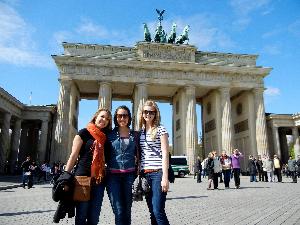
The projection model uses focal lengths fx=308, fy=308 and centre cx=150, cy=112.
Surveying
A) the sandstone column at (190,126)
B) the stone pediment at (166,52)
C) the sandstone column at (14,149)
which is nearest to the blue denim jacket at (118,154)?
the sandstone column at (190,126)

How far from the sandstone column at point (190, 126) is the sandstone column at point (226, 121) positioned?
413cm

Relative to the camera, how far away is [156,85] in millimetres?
43688

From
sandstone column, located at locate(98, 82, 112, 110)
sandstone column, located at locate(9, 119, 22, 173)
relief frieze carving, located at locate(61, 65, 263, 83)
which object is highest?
relief frieze carving, located at locate(61, 65, 263, 83)

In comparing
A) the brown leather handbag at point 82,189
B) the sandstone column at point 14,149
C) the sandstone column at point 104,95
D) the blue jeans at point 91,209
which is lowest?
the blue jeans at point 91,209

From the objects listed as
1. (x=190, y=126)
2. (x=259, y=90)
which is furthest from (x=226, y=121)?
(x=259, y=90)

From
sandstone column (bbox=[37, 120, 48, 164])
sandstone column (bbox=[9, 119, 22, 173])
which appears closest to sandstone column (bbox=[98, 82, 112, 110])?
sandstone column (bbox=[37, 120, 48, 164])

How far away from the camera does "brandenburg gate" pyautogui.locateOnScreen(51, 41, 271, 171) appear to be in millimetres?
41281

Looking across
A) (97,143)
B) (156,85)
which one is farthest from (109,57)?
(97,143)

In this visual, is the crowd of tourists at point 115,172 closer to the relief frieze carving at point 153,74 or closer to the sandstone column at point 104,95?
the sandstone column at point 104,95

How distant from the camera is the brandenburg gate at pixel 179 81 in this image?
41281 millimetres

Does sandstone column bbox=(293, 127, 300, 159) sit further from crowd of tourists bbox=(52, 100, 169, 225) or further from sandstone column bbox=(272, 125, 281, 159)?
crowd of tourists bbox=(52, 100, 169, 225)

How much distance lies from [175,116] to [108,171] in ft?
148

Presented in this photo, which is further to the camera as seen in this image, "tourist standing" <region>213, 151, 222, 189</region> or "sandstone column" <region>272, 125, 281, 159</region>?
"sandstone column" <region>272, 125, 281, 159</region>

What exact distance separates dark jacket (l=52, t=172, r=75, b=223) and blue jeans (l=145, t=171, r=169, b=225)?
1099mm
